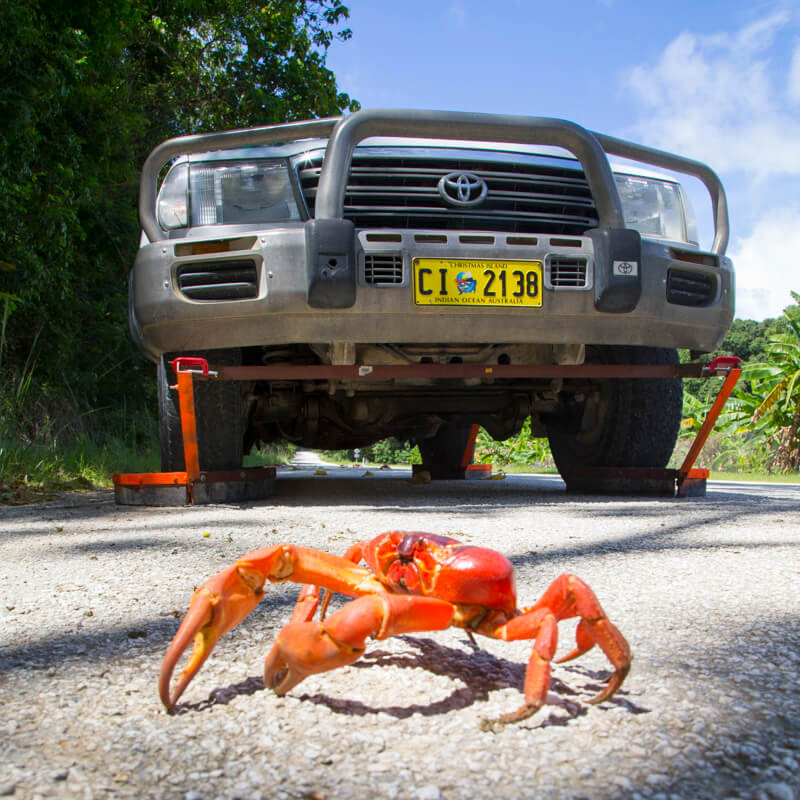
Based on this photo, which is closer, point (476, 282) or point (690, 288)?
point (476, 282)

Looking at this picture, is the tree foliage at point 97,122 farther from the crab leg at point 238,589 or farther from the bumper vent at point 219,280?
the crab leg at point 238,589

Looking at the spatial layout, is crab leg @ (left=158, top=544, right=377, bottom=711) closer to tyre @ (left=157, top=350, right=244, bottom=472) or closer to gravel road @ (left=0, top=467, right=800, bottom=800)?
gravel road @ (left=0, top=467, right=800, bottom=800)

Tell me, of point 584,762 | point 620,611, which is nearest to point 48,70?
point 620,611

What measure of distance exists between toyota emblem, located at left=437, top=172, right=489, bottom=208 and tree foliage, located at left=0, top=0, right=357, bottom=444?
2.61 m

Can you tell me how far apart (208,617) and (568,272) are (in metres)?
2.44

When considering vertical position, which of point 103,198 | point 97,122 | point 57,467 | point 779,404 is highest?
point 97,122

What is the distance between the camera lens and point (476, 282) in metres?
3.04

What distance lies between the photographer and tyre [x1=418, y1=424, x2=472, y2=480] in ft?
21.7

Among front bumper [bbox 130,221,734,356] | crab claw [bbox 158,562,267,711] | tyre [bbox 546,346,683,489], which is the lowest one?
crab claw [bbox 158,562,267,711]

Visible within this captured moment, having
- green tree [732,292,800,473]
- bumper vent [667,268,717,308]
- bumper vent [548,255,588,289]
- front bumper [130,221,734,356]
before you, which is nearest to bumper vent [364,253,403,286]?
front bumper [130,221,734,356]

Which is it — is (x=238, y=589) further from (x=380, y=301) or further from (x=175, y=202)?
(x=175, y=202)

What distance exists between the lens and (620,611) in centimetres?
150

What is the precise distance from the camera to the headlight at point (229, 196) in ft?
10.5

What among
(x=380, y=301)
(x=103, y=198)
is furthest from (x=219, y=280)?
(x=103, y=198)
